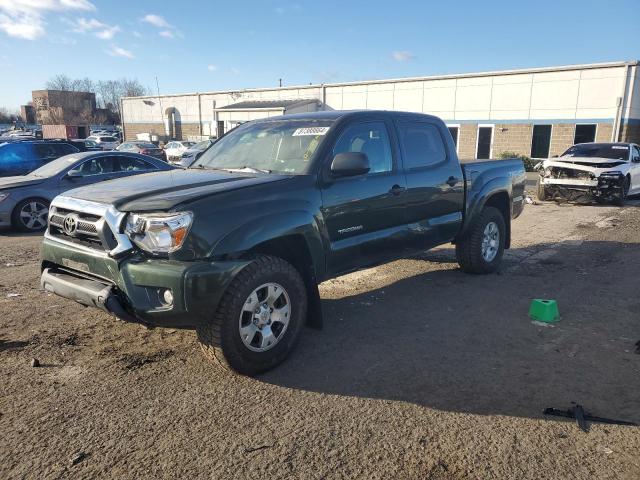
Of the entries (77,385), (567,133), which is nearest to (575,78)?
(567,133)

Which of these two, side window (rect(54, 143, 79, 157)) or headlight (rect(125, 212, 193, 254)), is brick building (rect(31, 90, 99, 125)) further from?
headlight (rect(125, 212, 193, 254))

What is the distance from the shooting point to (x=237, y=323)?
341 centimetres

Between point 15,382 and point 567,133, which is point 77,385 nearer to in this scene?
point 15,382

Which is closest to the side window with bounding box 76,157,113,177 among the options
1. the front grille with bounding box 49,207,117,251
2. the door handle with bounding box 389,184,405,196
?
the front grille with bounding box 49,207,117,251

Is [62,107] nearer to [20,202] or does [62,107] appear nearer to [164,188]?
[20,202]

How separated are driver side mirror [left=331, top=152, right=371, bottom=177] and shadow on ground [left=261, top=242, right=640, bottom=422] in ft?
4.78

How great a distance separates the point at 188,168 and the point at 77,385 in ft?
7.48

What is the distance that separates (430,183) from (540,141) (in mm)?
25301

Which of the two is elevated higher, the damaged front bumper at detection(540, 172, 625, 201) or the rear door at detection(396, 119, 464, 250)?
the rear door at detection(396, 119, 464, 250)

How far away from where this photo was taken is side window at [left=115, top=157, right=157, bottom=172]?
33.4ft

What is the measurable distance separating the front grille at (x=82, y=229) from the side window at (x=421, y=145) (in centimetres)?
291

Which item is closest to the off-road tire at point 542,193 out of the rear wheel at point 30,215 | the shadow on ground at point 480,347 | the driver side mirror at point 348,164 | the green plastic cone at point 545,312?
the shadow on ground at point 480,347

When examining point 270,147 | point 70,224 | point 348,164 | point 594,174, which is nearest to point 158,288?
point 70,224

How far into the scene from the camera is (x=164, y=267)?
3.20 meters
